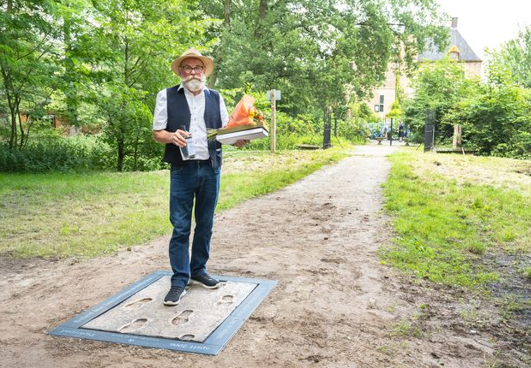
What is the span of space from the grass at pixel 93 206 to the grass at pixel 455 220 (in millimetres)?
2973

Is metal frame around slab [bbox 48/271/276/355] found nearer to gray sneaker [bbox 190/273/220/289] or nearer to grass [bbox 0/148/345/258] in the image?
gray sneaker [bbox 190/273/220/289]

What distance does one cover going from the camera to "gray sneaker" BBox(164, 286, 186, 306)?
3.90 m

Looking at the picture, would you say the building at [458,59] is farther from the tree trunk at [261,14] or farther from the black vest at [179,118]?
the black vest at [179,118]

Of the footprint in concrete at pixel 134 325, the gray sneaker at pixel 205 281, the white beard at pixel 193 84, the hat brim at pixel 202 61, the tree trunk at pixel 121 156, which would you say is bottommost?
the footprint in concrete at pixel 134 325

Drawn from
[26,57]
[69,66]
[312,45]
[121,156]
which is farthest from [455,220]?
[312,45]

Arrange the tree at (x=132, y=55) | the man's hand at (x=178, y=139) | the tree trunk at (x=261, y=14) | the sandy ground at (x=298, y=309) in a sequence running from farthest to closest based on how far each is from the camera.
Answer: the tree trunk at (x=261, y=14) < the tree at (x=132, y=55) < the man's hand at (x=178, y=139) < the sandy ground at (x=298, y=309)

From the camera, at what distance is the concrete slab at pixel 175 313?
3.47 meters

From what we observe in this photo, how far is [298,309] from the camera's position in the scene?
12.7ft

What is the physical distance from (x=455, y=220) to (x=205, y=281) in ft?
14.2

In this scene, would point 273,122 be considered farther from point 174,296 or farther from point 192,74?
point 174,296

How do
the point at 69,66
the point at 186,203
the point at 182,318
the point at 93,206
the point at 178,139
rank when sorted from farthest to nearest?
1. the point at 69,66
2. the point at 93,206
3. the point at 186,203
4. the point at 178,139
5. the point at 182,318

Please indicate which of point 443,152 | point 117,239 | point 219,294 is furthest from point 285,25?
point 219,294

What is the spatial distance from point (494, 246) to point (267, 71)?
20.9 metres

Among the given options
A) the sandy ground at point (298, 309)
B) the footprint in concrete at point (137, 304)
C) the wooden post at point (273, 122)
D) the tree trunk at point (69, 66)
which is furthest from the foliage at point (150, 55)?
the footprint in concrete at point (137, 304)
